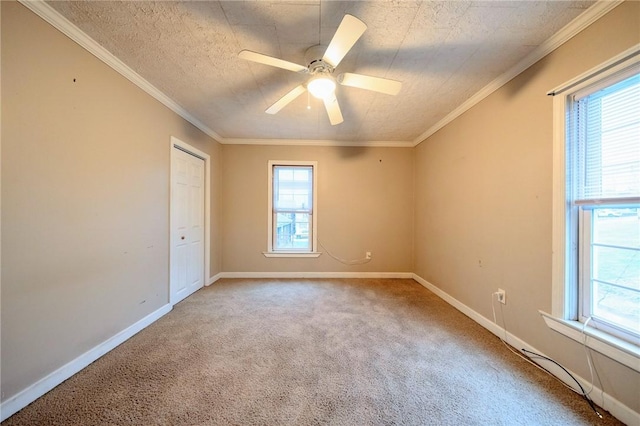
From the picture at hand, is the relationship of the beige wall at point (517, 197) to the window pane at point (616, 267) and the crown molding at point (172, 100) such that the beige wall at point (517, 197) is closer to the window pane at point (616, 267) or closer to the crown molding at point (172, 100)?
the crown molding at point (172, 100)

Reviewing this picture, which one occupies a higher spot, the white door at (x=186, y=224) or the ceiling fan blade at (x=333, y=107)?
the ceiling fan blade at (x=333, y=107)

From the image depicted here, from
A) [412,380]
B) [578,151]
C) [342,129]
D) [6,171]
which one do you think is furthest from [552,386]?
[6,171]

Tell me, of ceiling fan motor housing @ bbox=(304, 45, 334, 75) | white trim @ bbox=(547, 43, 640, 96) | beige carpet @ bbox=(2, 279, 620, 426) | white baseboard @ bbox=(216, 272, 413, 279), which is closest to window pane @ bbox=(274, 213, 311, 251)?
white baseboard @ bbox=(216, 272, 413, 279)

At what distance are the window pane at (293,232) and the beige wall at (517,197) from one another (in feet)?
7.26

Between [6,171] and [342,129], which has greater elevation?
[342,129]

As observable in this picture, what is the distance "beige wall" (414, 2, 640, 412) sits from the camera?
137 cm

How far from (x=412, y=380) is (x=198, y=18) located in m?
2.83

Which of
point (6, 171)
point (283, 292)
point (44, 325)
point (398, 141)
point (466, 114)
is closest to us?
point (6, 171)

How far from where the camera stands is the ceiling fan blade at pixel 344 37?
4.02ft

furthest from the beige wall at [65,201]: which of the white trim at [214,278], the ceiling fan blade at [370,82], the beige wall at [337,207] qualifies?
the ceiling fan blade at [370,82]

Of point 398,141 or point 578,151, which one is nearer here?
point 578,151

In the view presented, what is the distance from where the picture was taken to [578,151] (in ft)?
5.02

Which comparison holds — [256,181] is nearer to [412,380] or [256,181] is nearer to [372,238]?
[372,238]

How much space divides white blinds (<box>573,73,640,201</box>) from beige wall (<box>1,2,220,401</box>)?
348 cm
